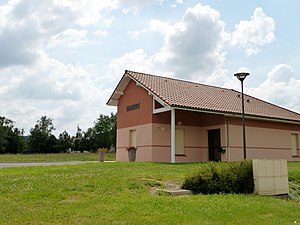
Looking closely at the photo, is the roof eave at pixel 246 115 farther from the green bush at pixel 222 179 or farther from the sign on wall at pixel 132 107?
the green bush at pixel 222 179

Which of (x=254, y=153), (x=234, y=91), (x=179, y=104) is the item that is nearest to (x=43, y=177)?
(x=179, y=104)

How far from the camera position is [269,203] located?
858 cm

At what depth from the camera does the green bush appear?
9.87 meters

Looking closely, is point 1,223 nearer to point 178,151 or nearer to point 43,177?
point 43,177

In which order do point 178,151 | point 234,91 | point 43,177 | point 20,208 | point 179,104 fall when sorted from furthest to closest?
point 234,91
point 178,151
point 179,104
point 43,177
point 20,208

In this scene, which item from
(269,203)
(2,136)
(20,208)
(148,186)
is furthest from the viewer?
(2,136)

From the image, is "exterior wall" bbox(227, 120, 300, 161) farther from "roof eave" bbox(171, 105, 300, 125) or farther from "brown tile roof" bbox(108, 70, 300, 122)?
"brown tile roof" bbox(108, 70, 300, 122)

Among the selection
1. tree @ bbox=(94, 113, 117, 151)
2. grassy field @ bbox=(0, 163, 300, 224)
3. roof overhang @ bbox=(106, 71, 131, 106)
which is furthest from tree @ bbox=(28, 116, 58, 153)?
grassy field @ bbox=(0, 163, 300, 224)

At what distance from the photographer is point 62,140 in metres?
69.1

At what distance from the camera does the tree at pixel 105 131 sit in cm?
7025

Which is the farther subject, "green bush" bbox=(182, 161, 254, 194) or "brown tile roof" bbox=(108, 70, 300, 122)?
"brown tile roof" bbox=(108, 70, 300, 122)

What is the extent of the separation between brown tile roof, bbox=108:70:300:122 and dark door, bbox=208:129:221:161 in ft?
6.17

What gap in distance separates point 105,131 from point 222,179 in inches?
2533

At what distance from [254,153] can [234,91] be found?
802 centimetres
